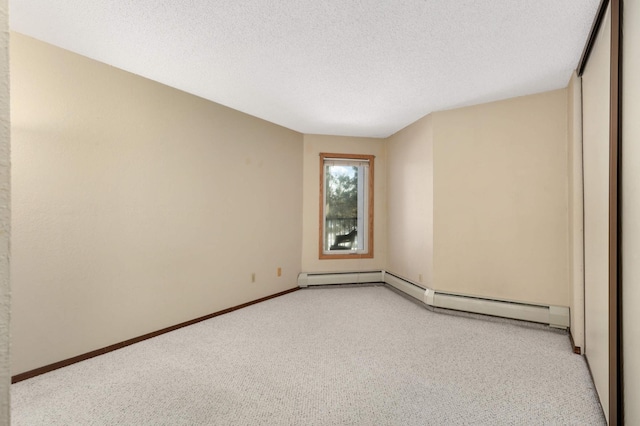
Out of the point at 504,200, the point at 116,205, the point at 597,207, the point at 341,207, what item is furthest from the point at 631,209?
the point at 341,207

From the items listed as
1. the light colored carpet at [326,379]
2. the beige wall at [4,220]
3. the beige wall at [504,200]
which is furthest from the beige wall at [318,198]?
the beige wall at [4,220]

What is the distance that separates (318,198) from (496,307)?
294cm

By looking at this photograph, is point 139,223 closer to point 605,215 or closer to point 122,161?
point 122,161

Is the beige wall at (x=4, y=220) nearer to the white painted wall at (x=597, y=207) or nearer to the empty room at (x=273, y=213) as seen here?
the empty room at (x=273, y=213)

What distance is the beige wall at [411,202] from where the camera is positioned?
4.29 m

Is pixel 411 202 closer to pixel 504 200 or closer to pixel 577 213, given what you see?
pixel 504 200

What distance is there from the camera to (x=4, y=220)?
597mm

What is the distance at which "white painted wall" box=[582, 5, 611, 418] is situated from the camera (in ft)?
6.54

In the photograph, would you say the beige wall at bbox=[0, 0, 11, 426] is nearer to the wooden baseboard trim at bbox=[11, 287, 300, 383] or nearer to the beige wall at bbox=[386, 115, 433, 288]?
the wooden baseboard trim at bbox=[11, 287, 300, 383]

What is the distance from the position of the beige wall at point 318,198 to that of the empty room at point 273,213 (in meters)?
0.71

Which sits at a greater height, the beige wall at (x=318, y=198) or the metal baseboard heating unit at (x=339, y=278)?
the beige wall at (x=318, y=198)

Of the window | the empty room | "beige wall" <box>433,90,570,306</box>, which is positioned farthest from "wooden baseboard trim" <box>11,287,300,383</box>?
"beige wall" <box>433,90,570,306</box>

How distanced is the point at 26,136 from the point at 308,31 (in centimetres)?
223

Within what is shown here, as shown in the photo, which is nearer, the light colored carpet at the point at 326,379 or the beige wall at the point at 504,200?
the light colored carpet at the point at 326,379
